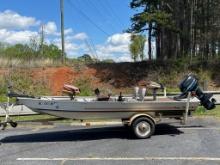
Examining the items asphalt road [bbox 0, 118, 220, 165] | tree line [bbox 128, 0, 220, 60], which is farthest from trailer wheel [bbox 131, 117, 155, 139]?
tree line [bbox 128, 0, 220, 60]

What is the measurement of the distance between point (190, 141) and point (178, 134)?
1.06 metres

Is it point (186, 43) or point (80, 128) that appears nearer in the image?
point (80, 128)

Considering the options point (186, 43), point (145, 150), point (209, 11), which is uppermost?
point (209, 11)

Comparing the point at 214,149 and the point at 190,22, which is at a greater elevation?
the point at 190,22

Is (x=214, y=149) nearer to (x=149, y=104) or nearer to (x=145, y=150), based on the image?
(x=145, y=150)

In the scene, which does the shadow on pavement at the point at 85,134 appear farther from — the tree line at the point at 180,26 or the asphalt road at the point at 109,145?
the tree line at the point at 180,26

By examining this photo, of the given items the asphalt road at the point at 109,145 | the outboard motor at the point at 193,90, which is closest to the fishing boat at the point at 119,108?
the outboard motor at the point at 193,90

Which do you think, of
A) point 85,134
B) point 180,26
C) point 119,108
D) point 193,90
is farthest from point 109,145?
point 180,26

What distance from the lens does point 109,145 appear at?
1149 centimetres

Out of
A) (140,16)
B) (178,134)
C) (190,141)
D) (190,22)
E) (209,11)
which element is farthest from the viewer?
(209,11)

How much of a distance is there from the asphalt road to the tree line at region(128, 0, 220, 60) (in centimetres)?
1987

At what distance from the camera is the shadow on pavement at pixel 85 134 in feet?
41.3

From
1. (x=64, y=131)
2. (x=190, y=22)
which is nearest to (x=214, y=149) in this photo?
(x=64, y=131)

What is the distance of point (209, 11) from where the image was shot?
3981 cm
